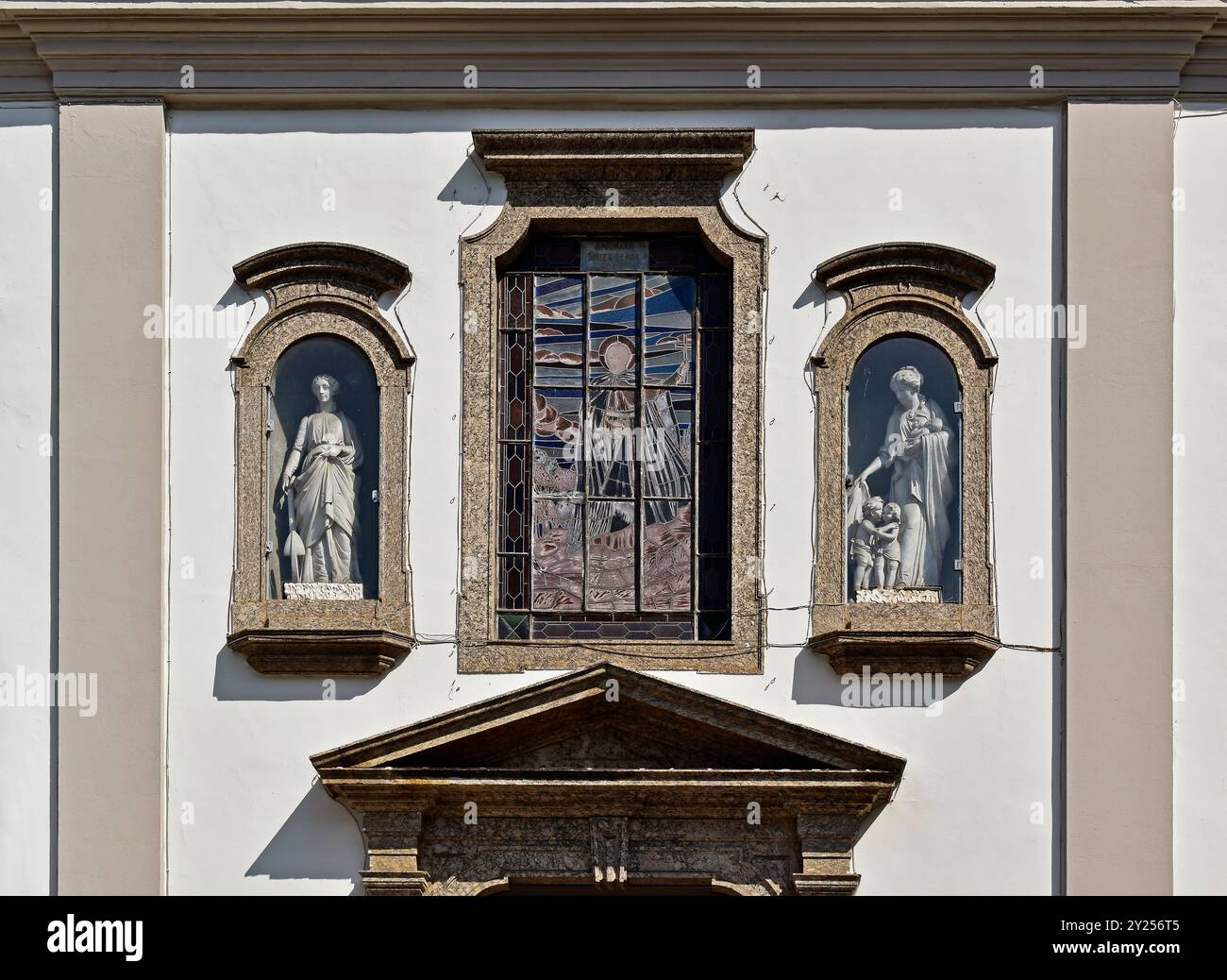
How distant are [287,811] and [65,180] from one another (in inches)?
149

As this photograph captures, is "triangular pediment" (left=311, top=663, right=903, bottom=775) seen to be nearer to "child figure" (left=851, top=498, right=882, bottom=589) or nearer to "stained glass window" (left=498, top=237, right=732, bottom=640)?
"stained glass window" (left=498, top=237, right=732, bottom=640)

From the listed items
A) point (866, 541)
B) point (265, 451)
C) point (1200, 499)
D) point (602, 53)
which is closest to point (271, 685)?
point (265, 451)

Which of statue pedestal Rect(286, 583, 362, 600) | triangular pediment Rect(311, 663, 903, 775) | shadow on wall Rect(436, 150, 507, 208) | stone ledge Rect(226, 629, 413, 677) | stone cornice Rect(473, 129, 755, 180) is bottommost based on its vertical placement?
triangular pediment Rect(311, 663, 903, 775)

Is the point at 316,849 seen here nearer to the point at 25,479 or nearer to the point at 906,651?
the point at 25,479

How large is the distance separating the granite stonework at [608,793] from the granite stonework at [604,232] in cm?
41

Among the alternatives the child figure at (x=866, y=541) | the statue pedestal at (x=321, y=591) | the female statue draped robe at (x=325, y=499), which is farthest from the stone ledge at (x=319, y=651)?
the child figure at (x=866, y=541)

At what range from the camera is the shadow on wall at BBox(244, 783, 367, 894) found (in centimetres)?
1177

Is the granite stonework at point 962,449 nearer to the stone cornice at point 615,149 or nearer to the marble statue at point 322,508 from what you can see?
the stone cornice at point 615,149

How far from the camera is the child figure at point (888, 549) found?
474 inches

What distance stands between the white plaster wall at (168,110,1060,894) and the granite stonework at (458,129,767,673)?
0.10 m

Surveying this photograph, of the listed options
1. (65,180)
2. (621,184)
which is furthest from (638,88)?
(65,180)

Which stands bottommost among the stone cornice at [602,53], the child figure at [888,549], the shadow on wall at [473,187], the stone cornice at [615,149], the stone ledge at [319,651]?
the stone ledge at [319,651]

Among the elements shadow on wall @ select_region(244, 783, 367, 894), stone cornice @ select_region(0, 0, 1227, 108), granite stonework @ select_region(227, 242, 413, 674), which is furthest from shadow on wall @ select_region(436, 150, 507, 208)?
shadow on wall @ select_region(244, 783, 367, 894)

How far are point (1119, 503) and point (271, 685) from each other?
479cm
